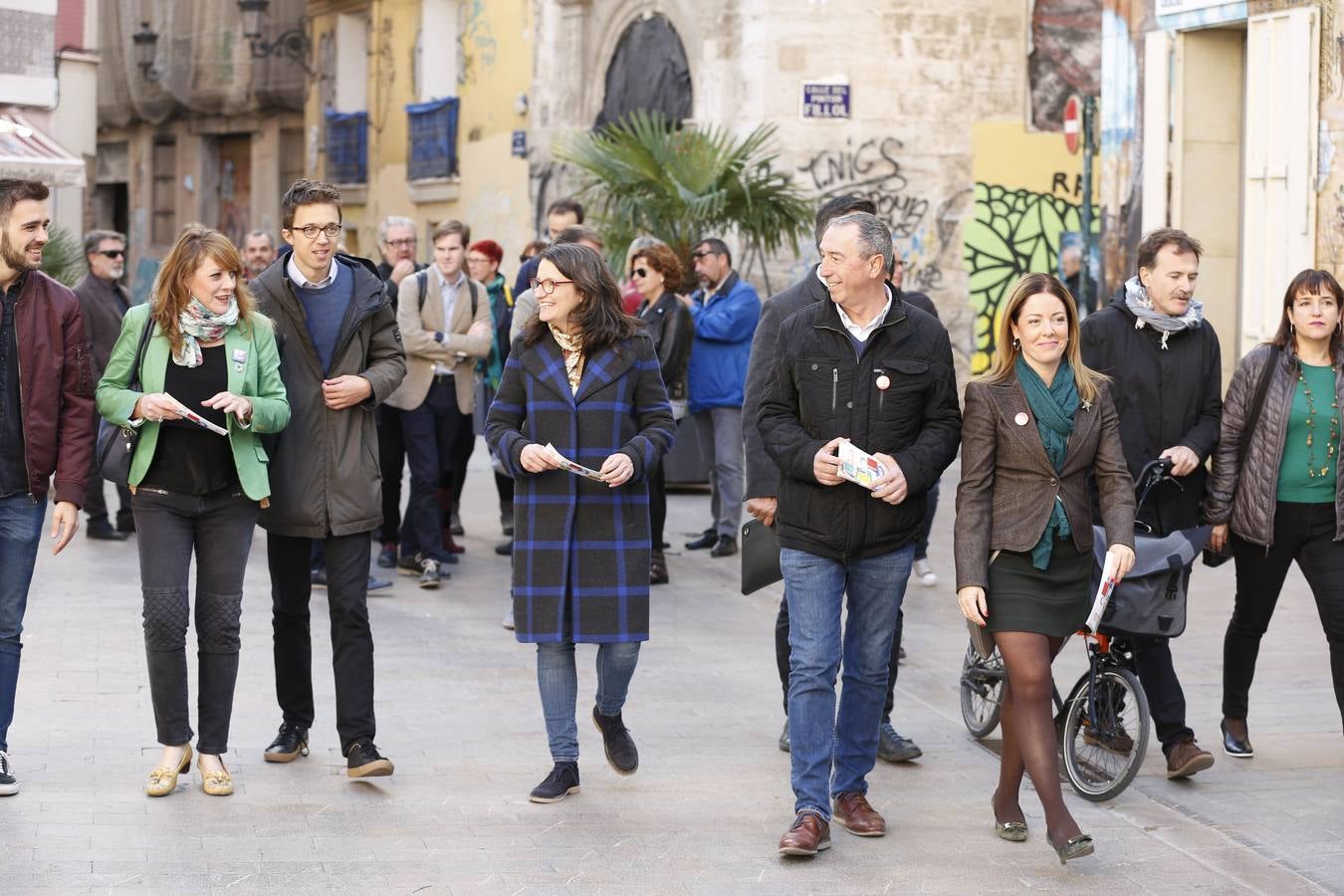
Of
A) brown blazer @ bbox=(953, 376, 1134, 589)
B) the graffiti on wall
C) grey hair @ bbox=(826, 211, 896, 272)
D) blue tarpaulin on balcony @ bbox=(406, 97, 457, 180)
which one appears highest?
blue tarpaulin on balcony @ bbox=(406, 97, 457, 180)

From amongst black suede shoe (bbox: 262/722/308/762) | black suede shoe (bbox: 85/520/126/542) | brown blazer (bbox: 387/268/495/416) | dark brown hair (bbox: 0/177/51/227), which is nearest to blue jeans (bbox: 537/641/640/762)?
black suede shoe (bbox: 262/722/308/762)

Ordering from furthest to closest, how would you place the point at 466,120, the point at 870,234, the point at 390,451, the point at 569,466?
1. the point at 466,120
2. the point at 390,451
3. the point at 569,466
4. the point at 870,234

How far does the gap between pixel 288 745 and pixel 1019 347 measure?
2.88 m

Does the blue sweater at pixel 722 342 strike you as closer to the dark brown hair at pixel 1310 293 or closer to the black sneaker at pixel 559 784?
the dark brown hair at pixel 1310 293

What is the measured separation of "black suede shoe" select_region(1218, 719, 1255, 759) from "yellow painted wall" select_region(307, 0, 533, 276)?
17158 mm

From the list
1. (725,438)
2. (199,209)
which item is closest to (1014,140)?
(725,438)

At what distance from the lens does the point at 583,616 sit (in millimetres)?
6613

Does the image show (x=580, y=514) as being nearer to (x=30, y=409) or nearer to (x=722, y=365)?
(x=30, y=409)

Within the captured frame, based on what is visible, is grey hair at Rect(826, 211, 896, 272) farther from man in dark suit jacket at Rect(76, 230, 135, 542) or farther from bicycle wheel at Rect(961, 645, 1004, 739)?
man in dark suit jacket at Rect(76, 230, 135, 542)

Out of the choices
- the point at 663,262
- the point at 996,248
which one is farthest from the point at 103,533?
the point at 996,248

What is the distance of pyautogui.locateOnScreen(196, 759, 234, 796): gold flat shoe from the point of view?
658 cm

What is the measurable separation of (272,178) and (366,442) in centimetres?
2697

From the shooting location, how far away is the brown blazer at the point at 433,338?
11.3 metres

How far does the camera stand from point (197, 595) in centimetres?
668
